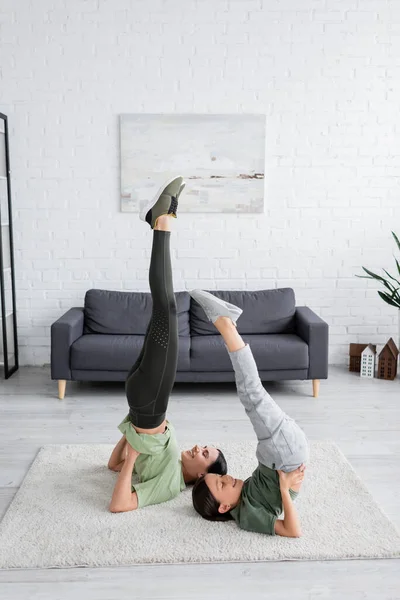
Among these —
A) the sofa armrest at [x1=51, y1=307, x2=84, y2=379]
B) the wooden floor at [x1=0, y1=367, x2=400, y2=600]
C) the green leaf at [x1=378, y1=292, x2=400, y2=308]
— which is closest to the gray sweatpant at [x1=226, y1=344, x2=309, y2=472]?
the wooden floor at [x1=0, y1=367, x2=400, y2=600]

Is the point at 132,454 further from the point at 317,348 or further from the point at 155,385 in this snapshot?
the point at 317,348

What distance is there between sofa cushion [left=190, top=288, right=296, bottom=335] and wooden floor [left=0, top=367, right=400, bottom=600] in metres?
0.44

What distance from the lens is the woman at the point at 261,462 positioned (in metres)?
2.73

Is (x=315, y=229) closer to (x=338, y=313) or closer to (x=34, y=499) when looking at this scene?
(x=338, y=313)

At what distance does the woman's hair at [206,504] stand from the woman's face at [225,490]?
20 millimetres

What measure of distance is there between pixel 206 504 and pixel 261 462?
12.4 inches

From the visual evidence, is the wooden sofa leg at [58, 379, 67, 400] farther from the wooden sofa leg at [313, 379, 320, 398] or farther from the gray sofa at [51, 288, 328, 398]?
the wooden sofa leg at [313, 379, 320, 398]

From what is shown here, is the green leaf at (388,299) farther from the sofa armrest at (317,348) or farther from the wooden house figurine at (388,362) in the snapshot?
the sofa armrest at (317,348)

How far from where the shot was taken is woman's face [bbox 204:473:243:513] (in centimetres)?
286

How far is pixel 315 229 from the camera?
18.2 ft

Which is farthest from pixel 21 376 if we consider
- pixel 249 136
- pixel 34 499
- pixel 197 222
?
pixel 249 136

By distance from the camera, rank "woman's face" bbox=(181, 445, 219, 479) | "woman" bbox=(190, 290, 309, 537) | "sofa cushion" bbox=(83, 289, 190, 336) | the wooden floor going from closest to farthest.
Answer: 1. the wooden floor
2. "woman" bbox=(190, 290, 309, 537)
3. "woman's face" bbox=(181, 445, 219, 479)
4. "sofa cushion" bbox=(83, 289, 190, 336)

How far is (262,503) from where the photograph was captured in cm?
282

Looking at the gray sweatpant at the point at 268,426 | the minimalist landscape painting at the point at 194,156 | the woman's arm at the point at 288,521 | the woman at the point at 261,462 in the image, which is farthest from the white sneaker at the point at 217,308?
the minimalist landscape painting at the point at 194,156
